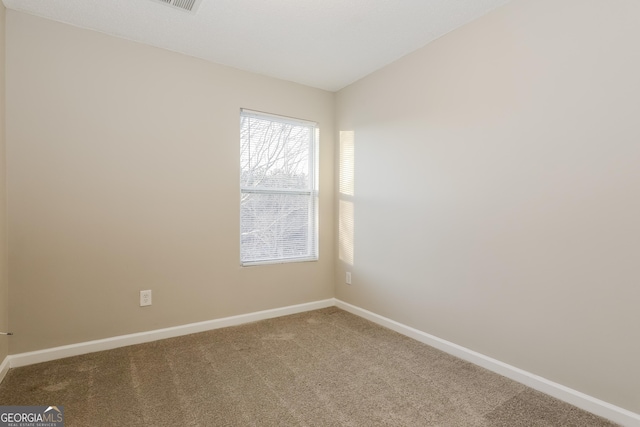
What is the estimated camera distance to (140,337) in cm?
262

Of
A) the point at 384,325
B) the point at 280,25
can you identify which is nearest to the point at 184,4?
the point at 280,25

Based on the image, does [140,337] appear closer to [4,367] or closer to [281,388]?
[4,367]

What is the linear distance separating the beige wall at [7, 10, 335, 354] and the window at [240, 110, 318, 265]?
13cm

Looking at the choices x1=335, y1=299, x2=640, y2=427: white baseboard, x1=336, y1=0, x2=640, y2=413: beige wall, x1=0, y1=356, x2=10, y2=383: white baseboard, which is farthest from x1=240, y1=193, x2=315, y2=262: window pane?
x1=0, y1=356, x2=10, y2=383: white baseboard

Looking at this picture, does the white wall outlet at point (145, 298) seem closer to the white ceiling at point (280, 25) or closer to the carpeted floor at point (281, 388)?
the carpeted floor at point (281, 388)

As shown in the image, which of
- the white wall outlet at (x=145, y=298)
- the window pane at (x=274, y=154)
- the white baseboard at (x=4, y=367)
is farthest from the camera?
the window pane at (x=274, y=154)

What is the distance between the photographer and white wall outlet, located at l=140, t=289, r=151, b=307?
2.64 meters

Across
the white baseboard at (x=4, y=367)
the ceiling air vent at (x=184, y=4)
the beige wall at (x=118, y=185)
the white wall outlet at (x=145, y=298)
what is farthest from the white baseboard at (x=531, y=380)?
the ceiling air vent at (x=184, y=4)

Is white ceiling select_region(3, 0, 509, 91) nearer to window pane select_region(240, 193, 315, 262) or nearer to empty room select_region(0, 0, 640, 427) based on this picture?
empty room select_region(0, 0, 640, 427)

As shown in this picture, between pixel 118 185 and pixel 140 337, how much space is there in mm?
1234

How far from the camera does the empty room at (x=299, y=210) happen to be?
67.9 inches

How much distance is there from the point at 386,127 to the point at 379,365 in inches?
79.2

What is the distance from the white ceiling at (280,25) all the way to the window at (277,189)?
2.09ft

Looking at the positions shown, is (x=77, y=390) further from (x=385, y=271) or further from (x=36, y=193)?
(x=385, y=271)
